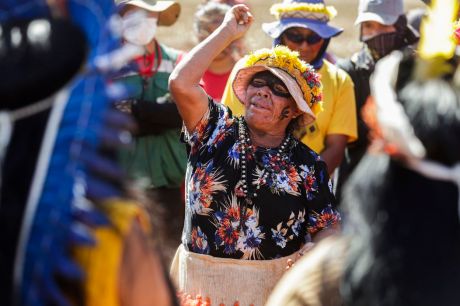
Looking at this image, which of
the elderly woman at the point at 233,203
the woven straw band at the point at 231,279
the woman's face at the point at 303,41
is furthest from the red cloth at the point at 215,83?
the woven straw band at the point at 231,279

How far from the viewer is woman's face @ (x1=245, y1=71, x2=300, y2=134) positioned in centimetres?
486

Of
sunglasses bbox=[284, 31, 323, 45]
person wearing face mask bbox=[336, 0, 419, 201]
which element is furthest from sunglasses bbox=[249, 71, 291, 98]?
person wearing face mask bbox=[336, 0, 419, 201]

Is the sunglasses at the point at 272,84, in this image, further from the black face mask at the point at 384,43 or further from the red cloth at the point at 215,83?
Answer: the black face mask at the point at 384,43

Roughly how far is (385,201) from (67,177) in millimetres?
718

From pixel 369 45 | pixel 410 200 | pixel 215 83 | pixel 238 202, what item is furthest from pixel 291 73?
pixel 410 200

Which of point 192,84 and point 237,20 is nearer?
point 192,84

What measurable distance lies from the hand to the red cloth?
6.71 ft

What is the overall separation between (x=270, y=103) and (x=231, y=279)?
87 cm

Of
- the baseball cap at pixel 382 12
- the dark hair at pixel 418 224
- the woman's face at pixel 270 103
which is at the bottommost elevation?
the baseball cap at pixel 382 12

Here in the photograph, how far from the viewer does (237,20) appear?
15.9 ft

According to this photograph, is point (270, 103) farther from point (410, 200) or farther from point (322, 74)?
point (410, 200)

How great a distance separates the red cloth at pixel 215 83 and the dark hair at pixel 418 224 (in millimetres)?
4688

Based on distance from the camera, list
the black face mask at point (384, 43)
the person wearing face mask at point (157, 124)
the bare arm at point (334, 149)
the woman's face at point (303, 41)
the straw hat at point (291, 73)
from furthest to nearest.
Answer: the black face mask at point (384, 43), the woman's face at point (303, 41), the person wearing face mask at point (157, 124), the bare arm at point (334, 149), the straw hat at point (291, 73)

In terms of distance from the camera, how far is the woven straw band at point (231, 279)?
4613 millimetres
